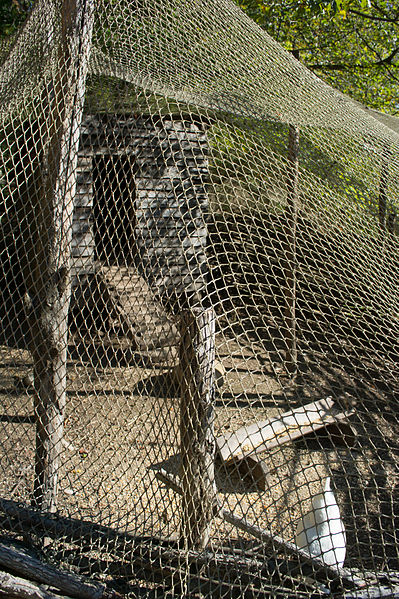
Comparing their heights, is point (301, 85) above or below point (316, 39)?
below

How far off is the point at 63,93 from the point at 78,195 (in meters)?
2.80

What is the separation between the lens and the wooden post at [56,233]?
259 cm

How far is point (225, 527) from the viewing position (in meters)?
3.01

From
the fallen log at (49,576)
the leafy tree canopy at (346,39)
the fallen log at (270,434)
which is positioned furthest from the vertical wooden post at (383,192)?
the leafy tree canopy at (346,39)

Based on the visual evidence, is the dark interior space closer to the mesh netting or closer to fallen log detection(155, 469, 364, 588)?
the mesh netting

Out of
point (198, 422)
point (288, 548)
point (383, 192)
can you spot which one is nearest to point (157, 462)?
point (198, 422)

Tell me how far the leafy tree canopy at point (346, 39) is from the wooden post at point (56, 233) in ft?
17.7

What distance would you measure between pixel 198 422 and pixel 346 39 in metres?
7.46

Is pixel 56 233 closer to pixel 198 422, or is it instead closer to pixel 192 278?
pixel 192 278

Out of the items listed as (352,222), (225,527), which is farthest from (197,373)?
(352,222)

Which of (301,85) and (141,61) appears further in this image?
(301,85)

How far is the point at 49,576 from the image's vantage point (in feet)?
6.59

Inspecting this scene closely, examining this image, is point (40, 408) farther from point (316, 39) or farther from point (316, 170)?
point (316, 39)

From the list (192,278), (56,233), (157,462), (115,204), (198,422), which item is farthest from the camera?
(157,462)
